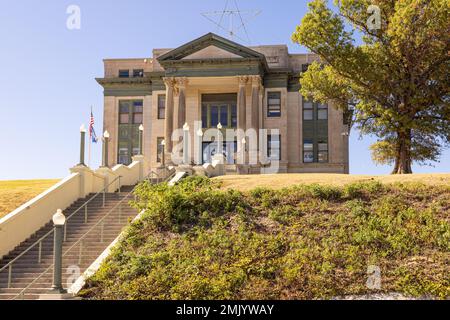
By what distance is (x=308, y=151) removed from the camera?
54000mm

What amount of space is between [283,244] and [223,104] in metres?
33.4

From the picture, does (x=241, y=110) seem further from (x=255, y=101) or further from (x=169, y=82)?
(x=169, y=82)

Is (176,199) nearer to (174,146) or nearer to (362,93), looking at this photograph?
(362,93)

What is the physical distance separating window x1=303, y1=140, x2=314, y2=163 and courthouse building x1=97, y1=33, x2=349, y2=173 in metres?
0.08

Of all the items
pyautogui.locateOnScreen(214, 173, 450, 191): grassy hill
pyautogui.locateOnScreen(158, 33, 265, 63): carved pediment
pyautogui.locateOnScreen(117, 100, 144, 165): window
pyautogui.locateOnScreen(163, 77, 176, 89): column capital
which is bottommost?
pyautogui.locateOnScreen(214, 173, 450, 191): grassy hill

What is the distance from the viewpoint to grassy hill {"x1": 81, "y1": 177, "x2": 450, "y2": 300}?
19.2 m

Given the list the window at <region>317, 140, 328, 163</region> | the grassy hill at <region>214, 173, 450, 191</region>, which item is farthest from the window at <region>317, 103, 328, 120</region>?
the grassy hill at <region>214, 173, 450, 191</region>

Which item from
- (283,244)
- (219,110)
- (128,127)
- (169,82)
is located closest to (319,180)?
(283,244)

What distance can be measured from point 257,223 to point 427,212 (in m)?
5.57

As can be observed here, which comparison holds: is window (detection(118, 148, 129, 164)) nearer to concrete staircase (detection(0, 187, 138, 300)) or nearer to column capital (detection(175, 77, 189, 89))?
column capital (detection(175, 77, 189, 89))

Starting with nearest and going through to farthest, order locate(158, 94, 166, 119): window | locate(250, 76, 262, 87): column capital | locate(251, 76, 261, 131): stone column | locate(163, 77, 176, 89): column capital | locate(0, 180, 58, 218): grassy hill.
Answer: locate(0, 180, 58, 218): grassy hill < locate(251, 76, 261, 131): stone column < locate(250, 76, 262, 87): column capital < locate(163, 77, 176, 89): column capital < locate(158, 94, 166, 119): window

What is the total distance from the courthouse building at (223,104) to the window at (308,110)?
4 centimetres
